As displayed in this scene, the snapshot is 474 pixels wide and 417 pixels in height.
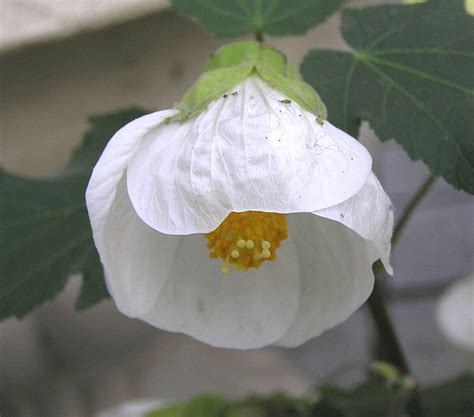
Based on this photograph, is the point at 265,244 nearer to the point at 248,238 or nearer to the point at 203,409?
the point at 248,238

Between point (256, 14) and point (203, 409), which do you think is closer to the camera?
point (256, 14)

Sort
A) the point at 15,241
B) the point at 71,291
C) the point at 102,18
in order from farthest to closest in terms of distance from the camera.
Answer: the point at 71,291 → the point at 102,18 → the point at 15,241

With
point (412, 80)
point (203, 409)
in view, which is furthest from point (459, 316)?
point (412, 80)

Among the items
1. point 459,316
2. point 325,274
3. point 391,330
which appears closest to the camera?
point 325,274

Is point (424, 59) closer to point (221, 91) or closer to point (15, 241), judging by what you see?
point (221, 91)

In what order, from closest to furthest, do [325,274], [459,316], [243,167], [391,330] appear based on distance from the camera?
[243,167]
[325,274]
[391,330]
[459,316]

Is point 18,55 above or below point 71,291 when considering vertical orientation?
above

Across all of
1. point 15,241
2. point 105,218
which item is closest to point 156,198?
point 105,218
